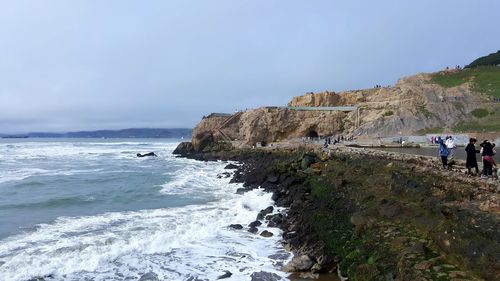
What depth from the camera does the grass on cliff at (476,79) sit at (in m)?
45.9

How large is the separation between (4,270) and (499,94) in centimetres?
4844

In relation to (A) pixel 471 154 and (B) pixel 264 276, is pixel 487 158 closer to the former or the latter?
(A) pixel 471 154

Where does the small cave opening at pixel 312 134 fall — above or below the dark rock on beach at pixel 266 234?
above

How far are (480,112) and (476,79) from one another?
7.66 meters

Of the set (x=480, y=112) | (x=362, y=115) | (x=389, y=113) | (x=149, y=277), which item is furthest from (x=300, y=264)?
(x=480, y=112)

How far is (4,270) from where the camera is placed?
10117 millimetres

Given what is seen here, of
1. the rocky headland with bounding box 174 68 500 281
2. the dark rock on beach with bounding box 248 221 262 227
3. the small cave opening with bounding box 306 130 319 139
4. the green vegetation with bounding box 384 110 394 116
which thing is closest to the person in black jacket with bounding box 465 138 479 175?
the rocky headland with bounding box 174 68 500 281

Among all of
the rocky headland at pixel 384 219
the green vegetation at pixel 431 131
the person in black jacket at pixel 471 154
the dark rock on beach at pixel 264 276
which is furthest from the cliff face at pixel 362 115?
the dark rock on beach at pixel 264 276

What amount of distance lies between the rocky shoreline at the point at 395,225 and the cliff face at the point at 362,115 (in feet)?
90.4

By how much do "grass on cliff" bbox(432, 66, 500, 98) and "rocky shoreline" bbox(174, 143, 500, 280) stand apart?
1367 inches

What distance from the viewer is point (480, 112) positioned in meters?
42.8

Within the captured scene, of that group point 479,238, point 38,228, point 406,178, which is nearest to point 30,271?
point 38,228

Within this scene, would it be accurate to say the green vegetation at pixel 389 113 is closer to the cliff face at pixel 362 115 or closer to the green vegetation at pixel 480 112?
the cliff face at pixel 362 115

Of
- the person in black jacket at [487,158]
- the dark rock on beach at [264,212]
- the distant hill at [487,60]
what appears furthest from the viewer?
the distant hill at [487,60]
